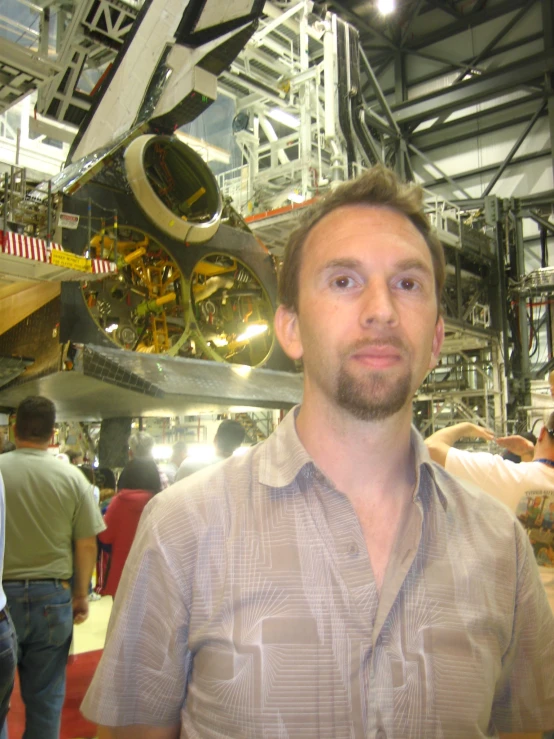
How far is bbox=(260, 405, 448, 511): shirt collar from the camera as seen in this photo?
143cm

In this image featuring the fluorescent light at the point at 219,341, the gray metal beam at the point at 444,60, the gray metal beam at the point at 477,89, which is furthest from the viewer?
the gray metal beam at the point at 444,60

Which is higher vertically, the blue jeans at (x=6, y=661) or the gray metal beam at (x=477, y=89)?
the gray metal beam at (x=477, y=89)

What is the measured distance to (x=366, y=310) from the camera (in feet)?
4.95

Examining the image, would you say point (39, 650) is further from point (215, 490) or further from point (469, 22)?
point (469, 22)

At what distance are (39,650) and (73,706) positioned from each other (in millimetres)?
1451

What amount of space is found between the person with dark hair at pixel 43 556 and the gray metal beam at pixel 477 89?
23566mm

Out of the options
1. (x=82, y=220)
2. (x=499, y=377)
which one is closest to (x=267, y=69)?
(x=499, y=377)

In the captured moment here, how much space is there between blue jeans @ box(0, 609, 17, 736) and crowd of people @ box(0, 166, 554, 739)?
1.46 meters

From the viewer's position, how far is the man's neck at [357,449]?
153 cm

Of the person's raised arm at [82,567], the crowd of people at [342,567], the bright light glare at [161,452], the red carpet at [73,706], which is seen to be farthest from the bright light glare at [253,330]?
the bright light glare at [161,452]

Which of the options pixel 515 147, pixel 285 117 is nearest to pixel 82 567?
pixel 285 117

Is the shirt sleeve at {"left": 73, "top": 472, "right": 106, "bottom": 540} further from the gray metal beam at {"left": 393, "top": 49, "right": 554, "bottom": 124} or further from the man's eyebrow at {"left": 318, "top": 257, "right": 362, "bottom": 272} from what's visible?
the gray metal beam at {"left": 393, "top": 49, "right": 554, "bottom": 124}

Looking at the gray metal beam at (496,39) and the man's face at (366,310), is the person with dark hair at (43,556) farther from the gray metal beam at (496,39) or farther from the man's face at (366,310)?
the gray metal beam at (496,39)

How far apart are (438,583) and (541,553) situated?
159cm
